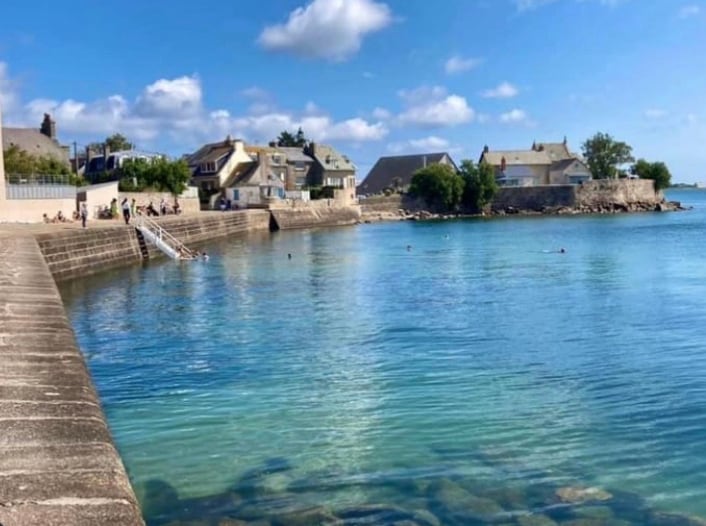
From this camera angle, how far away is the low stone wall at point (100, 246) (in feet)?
113

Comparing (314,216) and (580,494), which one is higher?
(314,216)

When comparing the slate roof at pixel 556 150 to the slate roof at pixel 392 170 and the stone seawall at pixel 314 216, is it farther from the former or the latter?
the stone seawall at pixel 314 216

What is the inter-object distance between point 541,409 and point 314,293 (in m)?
17.8

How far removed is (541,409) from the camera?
12.3m

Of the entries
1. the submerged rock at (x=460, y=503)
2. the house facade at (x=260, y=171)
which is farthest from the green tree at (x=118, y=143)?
the submerged rock at (x=460, y=503)

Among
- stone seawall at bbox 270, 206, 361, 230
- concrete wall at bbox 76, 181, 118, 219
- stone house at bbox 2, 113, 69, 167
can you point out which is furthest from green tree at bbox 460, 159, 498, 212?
concrete wall at bbox 76, 181, 118, 219

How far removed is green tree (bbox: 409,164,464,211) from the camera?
122m

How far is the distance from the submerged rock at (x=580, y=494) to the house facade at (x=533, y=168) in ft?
435

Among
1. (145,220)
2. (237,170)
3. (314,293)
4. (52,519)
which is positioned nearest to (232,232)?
(145,220)

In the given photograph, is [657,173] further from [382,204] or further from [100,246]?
[100,246]

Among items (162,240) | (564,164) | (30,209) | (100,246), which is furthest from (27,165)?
(564,164)

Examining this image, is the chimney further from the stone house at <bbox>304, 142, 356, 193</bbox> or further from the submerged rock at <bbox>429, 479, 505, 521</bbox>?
the submerged rock at <bbox>429, 479, 505, 521</bbox>

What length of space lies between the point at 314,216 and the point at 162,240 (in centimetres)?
4891

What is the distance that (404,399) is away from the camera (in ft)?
42.6
